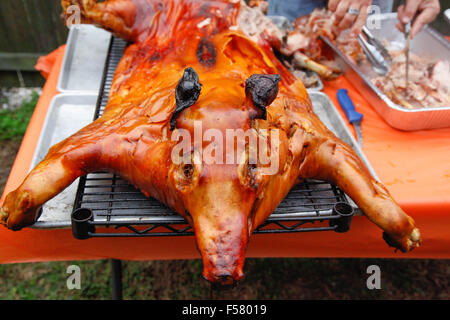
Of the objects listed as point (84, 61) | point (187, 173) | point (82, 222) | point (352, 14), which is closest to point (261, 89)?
point (187, 173)

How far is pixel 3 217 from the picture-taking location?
1458 mm

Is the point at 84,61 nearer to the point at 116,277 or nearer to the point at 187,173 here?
the point at 116,277

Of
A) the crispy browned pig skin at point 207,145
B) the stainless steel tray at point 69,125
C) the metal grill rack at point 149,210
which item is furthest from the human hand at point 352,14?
the metal grill rack at point 149,210

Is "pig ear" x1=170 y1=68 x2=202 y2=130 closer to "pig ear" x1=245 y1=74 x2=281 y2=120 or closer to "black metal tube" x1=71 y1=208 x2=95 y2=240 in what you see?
"pig ear" x1=245 y1=74 x2=281 y2=120

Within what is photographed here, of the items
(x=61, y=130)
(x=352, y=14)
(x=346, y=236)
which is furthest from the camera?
(x=352, y=14)

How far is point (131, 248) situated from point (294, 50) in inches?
65.4

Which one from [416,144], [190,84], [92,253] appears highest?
[190,84]

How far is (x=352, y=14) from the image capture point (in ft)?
7.77

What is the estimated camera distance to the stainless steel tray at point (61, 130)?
5.13ft

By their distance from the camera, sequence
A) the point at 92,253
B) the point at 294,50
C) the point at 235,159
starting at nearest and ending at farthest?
the point at 235,159
the point at 92,253
the point at 294,50

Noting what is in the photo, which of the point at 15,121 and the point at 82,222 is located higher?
the point at 82,222

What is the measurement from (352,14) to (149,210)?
5.83 ft
